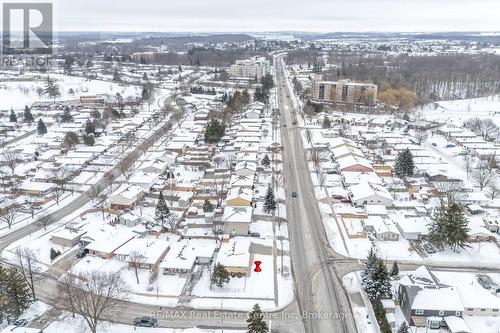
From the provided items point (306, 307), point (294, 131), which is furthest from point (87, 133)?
point (306, 307)

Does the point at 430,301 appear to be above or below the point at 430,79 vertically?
below

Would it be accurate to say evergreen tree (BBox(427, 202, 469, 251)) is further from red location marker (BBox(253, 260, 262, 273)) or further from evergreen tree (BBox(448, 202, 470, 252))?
red location marker (BBox(253, 260, 262, 273))

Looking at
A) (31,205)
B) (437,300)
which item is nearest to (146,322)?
(437,300)

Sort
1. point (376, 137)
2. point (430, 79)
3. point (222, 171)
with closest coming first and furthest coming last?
point (222, 171), point (376, 137), point (430, 79)

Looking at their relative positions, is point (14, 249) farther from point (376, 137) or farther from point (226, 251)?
point (376, 137)

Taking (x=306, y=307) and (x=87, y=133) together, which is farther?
(x=87, y=133)

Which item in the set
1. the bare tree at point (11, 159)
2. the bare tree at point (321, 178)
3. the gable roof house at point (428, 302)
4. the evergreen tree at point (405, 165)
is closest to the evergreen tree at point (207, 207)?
the bare tree at point (321, 178)
